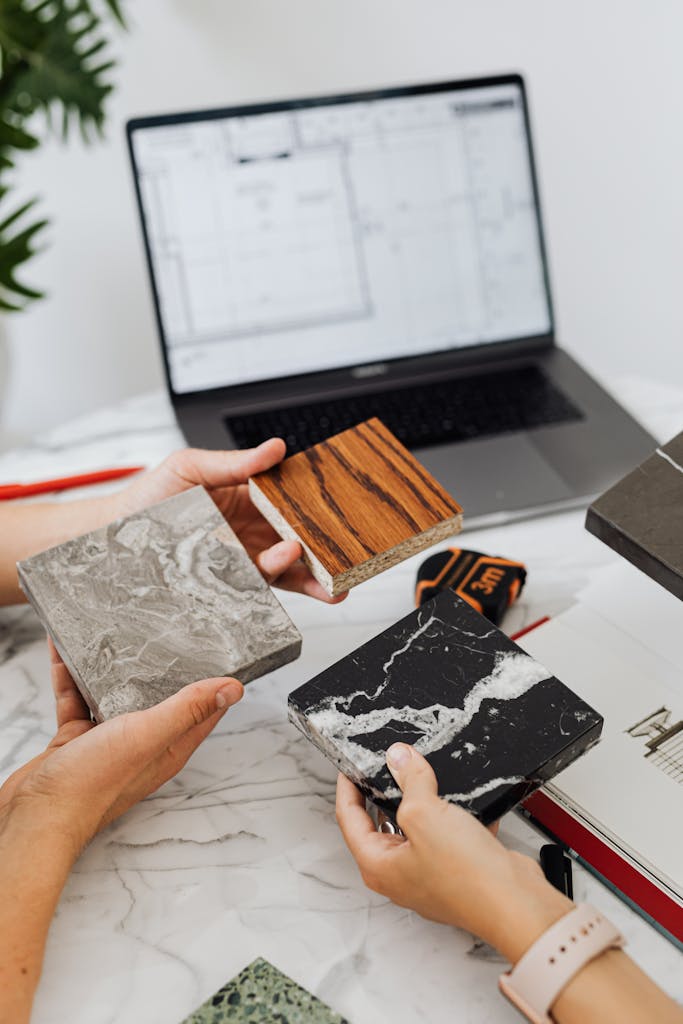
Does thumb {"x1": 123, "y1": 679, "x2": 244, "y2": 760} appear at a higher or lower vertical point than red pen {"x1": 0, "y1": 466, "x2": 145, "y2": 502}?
lower

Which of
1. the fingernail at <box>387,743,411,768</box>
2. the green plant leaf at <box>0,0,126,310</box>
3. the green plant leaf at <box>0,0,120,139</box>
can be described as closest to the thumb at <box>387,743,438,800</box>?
the fingernail at <box>387,743,411,768</box>

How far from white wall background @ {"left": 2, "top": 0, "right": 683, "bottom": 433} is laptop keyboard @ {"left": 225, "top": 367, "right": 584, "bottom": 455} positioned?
910 mm

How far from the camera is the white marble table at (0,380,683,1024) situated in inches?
28.5

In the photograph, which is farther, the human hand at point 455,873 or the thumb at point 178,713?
the thumb at point 178,713

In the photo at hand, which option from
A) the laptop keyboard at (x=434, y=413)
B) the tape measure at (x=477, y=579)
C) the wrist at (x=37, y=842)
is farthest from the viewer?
the laptop keyboard at (x=434, y=413)

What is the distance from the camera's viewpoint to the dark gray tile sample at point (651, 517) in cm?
83

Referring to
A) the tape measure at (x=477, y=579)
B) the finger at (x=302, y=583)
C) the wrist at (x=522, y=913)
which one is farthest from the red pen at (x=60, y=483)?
the wrist at (x=522, y=913)

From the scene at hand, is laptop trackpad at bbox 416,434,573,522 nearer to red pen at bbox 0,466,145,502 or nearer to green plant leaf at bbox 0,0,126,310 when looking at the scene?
red pen at bbox 0,466,145,502

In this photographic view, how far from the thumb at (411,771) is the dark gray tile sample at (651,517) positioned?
0.26 metres

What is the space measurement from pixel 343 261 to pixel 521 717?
816 mm

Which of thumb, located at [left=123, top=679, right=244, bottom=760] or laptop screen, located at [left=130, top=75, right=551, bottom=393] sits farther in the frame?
laptop screen, located at [left=130, top=75, right=551, bottom=393]

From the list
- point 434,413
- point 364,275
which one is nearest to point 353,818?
point 434,413

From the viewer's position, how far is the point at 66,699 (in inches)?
35.9

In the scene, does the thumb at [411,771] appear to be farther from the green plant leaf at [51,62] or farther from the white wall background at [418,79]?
the white wall background at [418,79]
